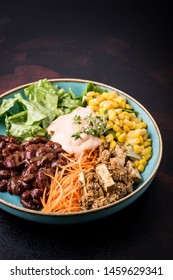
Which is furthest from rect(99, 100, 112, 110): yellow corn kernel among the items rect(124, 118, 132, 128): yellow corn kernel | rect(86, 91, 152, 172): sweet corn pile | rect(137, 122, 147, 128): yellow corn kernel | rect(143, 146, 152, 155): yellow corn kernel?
rect(143, 146, 152, 155): yellow corn kernel

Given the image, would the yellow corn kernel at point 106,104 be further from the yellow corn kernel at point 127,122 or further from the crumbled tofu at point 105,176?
the crumbled tofu at point 105,176

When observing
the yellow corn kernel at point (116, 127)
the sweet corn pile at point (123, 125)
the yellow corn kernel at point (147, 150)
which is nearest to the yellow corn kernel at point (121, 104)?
the sweet corn pile at point (123, 125)

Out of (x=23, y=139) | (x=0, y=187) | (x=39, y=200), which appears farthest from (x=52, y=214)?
(x=23, y=139)

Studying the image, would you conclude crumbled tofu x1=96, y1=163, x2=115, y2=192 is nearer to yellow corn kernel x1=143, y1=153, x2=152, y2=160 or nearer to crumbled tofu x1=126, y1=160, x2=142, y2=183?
crumbled tofu x1=126, y1=160, x2=142, y2=183

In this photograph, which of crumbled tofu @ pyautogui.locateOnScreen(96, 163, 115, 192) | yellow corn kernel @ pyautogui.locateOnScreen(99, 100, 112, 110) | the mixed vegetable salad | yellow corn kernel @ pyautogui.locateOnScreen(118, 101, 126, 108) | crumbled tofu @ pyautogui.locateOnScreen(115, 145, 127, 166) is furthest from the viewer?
yellow corn kernel @ pyautogui.locateOnScreen(118, 101, 126, 108)

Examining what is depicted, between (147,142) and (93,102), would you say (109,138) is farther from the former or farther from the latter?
(93,102)

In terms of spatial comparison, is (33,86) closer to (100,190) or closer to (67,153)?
(67,153)
